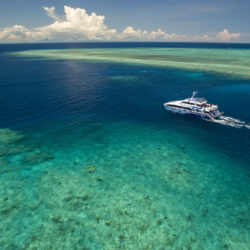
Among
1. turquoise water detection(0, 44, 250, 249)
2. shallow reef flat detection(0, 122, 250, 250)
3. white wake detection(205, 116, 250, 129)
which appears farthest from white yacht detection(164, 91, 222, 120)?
shallow reef flat detection(0, 122, 250, 250)

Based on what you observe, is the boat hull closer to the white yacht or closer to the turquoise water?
the white yacht

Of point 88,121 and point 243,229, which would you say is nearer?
point 243,229

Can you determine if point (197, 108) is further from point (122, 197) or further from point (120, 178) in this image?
point (122, 197)

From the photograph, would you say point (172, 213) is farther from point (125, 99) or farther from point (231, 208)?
point (125, 99)

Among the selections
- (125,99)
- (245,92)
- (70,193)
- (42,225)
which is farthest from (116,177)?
(245,92)

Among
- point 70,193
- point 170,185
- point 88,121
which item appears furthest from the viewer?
point 88,121

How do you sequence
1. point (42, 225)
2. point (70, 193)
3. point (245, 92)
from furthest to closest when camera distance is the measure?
point (245, 92)
point (70, 193)
point (42, 225)

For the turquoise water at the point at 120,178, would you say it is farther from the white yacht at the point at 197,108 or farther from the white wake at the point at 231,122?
the white yacht at the point at 197,108
